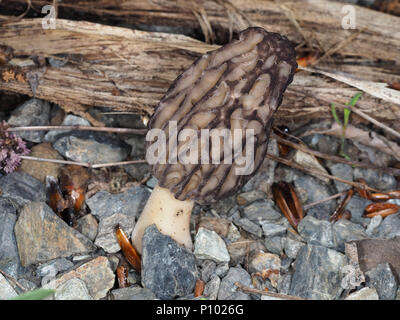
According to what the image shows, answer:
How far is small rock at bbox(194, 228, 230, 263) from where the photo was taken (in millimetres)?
2125

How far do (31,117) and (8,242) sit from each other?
2.10 ft

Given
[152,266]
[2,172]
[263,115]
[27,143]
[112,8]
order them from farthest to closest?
1. [112,8]
2. [27,143]
3. [2,172]
4. [152,266]
5. [263,115]

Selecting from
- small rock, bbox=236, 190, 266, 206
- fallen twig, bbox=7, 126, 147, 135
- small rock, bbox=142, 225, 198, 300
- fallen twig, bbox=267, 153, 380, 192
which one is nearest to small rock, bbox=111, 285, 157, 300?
small rock, bbox=142, 225, 198, 300

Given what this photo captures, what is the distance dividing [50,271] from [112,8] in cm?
130

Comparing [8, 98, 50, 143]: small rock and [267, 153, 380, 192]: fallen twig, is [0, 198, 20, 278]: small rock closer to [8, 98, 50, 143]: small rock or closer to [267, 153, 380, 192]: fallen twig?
[8, 98, 50, 143]: small rock

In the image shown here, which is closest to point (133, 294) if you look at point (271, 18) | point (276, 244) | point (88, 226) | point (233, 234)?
point (88, 226)

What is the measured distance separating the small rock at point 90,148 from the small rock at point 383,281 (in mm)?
1137

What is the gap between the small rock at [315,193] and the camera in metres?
2.40

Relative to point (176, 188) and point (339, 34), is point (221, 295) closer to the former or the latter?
point (176, 188)

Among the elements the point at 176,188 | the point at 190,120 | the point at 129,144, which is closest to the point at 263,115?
the point at 190,120

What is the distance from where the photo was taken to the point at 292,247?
2195 mm

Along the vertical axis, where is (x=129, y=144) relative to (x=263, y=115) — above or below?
below

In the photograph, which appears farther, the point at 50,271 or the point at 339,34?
the point at 339,34

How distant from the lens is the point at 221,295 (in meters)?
2.02
